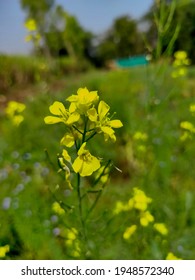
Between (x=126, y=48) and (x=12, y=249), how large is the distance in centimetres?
159

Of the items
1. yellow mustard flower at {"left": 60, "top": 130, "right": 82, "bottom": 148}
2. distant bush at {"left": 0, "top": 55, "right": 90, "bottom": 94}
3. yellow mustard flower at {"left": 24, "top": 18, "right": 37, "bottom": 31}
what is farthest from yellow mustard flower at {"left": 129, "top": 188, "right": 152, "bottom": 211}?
distant bush at {"left": 0, "top": 55, "right": 90, "bottom": 94}

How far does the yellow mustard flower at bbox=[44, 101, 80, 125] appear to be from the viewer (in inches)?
28.5

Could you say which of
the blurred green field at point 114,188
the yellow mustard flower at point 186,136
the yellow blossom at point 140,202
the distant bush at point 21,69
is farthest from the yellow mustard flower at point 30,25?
the distant bush at point 21,69

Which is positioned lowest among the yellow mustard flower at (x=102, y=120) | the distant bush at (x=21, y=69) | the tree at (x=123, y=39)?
the yellow mustard flower at (x=102, y=120)

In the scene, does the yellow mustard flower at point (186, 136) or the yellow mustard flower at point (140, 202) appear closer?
the yellow mustard flower at point (140, 202)

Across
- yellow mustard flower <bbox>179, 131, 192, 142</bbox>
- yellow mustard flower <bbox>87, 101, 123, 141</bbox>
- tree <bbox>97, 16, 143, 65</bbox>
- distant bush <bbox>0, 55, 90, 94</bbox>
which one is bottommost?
yellow mustard flower <bbox>87, 101, 123, 141</bbox>

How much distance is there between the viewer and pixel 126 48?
2.65 metres

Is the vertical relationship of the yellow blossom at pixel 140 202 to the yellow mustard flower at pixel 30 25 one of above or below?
below

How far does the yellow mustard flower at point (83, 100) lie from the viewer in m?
0.71

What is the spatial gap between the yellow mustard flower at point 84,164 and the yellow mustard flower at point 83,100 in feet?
0.19

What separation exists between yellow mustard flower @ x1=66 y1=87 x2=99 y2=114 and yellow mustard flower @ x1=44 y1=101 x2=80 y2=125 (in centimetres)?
1

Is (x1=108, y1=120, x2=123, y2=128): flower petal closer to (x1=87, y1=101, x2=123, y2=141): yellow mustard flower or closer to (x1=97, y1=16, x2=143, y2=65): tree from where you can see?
(x1=87, y1=101, x2=123, y2=141): yellow mustard flower

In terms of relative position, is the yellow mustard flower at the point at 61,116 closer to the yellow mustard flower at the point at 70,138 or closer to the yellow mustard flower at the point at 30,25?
the yellow mustard flower at the point at 70,138
